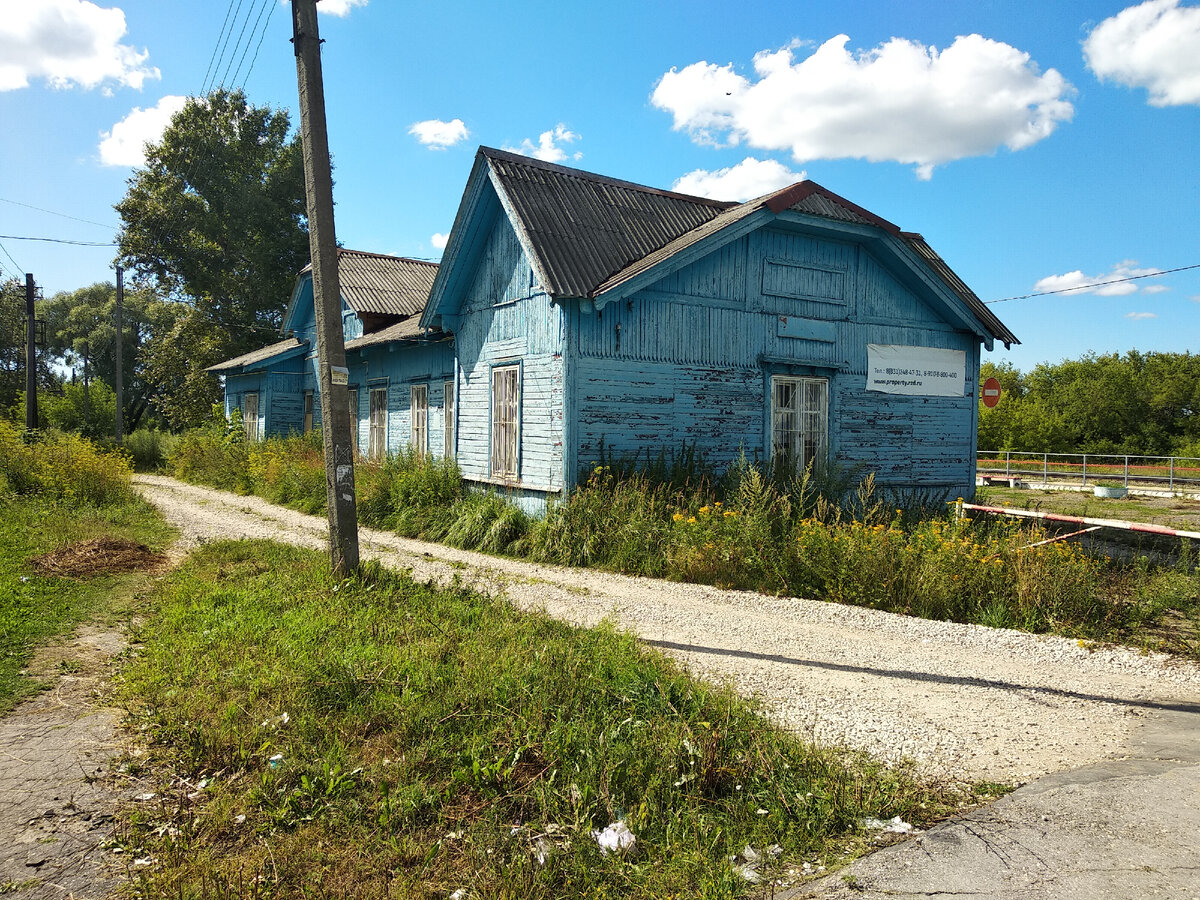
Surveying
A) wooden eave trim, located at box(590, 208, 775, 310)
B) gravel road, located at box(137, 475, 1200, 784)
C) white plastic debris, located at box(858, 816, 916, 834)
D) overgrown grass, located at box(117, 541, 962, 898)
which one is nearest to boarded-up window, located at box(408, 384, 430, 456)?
wooden eave trim, located at box(590, 208, 775, 310)

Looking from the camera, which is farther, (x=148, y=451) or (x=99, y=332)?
(x=99, y=332)

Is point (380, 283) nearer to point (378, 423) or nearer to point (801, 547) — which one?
point (378, 423)

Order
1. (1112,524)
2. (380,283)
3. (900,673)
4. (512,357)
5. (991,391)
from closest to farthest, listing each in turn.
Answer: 1. (900,673)
2. (1112,524)
3. (512,357)
4. (991,391)
5. (380,283)

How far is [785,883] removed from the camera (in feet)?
9.83

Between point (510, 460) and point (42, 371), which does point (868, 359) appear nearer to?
point (510, 460)

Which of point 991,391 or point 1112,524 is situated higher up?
point 991,391

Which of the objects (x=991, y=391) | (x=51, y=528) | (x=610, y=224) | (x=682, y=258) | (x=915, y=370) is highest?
(x=610, y=224)

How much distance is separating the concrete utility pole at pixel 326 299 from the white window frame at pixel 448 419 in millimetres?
7679

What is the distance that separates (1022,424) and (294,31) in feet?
201

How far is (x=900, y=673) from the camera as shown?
5648 mm

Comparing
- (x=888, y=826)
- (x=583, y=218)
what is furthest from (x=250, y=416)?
(x=888, y=826)

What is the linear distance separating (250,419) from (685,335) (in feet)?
62.3

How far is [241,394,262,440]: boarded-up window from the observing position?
25.4 meters

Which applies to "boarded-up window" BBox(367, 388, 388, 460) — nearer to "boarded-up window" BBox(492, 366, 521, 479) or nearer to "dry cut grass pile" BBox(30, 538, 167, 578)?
"boarded-up window" BBox(492, 366, 521, 479)
